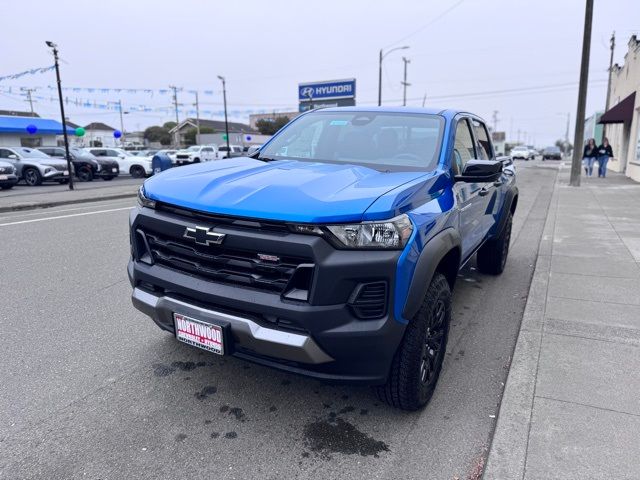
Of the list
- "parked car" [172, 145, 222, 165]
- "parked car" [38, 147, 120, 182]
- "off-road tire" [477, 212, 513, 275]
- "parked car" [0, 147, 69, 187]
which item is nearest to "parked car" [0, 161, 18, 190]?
"parked car" [0, 147, 69, 187]

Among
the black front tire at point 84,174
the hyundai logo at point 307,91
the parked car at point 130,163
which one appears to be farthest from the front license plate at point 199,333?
the hyundai logo at point 307,91

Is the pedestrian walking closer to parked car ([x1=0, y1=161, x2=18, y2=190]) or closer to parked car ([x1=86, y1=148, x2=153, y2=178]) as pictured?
parked car ([x1=86, y1=148, x2=153, y2=178])

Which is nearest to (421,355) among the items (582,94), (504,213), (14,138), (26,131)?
(504,213)

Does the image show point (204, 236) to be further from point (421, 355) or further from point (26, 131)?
point (26, 131)

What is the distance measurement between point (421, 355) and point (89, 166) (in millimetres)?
23132

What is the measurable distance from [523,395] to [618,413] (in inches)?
20.4

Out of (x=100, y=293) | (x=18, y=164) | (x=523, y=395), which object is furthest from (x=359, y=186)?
(x=18, y=164)

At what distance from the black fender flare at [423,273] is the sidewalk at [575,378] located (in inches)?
34.2

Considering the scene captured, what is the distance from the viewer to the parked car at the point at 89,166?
73.6 ft

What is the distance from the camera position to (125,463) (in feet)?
8.11

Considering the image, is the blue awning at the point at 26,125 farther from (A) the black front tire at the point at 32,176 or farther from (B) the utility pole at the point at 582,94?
(B) the utility pole at the point at 582,94

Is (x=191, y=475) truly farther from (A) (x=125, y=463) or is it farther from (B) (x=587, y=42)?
(B) (x=587, y=42)

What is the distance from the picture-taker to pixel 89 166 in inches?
888

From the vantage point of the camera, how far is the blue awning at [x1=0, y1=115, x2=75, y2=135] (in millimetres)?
37219
